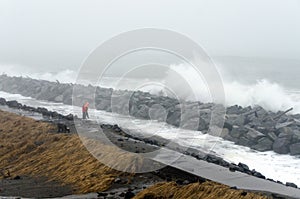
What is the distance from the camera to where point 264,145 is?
70.0ft

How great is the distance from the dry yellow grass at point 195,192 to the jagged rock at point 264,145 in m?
11.4

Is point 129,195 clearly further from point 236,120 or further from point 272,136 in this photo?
point 236,120

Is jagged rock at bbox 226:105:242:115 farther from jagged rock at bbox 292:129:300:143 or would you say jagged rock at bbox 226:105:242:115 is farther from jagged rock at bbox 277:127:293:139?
jagged rock at bbox 292:129:300:143

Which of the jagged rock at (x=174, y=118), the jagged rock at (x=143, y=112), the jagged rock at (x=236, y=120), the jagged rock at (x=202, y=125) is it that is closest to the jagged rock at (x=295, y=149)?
the jagged rock at (x=202, y=125)

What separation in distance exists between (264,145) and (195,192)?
12.4 metres

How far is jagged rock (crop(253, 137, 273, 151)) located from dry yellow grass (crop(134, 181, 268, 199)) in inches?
450

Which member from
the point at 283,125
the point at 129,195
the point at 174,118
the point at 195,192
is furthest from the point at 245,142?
the point at 129,195

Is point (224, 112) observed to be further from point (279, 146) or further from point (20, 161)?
point (20, 161)

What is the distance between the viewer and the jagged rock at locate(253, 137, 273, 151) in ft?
69.4

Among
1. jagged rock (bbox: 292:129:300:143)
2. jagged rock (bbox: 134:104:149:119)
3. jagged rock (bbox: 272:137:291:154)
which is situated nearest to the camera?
jagged rock (bbox: 272:137:291:154)

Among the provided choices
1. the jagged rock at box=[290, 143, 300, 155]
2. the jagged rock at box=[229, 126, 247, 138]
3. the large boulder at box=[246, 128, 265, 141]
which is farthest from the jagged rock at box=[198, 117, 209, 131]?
the jagged rock at box=[290, 143, 300, 155]

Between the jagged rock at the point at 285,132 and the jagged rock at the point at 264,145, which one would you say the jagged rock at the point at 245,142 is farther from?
the jagged rock at the point at 285,132

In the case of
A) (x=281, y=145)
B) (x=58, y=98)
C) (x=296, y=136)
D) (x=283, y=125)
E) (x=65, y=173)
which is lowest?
(x=65, y=173)

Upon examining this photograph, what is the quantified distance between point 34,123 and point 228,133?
425 inches
